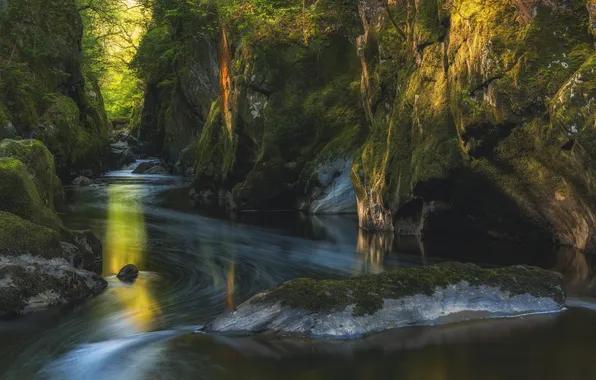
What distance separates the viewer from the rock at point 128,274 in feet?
32.3

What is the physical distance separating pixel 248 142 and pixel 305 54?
13.4 ft

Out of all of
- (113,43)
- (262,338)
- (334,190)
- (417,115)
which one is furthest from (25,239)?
(113,43)

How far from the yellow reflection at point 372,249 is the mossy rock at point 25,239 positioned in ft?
18.2

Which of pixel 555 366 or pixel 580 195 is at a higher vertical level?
pixel 580 195

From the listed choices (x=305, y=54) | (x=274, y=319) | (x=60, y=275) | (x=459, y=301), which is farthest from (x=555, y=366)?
(x=305, y=54)

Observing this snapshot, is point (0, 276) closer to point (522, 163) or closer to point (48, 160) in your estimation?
point (48, 160)

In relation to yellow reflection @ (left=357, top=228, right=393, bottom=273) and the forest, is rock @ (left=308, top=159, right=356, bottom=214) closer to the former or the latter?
the forest

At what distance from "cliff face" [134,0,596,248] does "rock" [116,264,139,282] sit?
6.89 m

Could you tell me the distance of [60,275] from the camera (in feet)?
27.0

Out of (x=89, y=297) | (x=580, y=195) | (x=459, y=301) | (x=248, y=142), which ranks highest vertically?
(x=248, y=142)

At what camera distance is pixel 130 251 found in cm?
1282

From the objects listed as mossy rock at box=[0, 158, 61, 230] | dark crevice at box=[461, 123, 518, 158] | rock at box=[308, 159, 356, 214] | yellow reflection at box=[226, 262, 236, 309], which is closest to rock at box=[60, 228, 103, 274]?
mossy rock at box=[0, 158, 61, 230]

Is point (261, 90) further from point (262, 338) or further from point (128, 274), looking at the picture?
point (262, 338)

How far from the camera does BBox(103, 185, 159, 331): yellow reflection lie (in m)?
7.77
